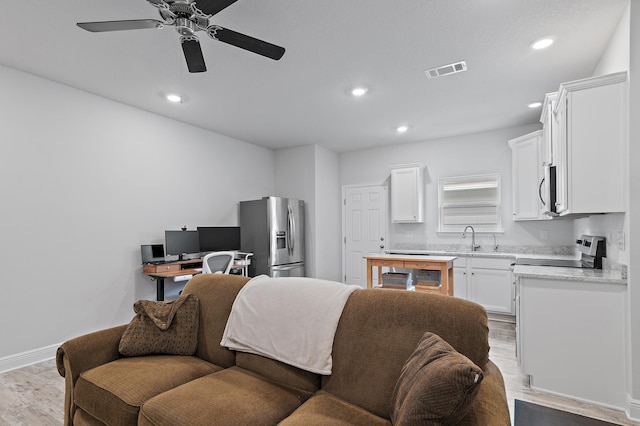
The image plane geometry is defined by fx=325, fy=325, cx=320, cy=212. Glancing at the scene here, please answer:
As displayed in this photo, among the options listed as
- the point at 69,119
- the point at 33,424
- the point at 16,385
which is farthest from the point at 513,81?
the point at 16,385

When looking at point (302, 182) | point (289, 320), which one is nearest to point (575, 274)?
point (289, 320)

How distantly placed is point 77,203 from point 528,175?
17.7 feet

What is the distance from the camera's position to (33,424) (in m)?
2.16

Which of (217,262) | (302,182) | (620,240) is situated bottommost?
(217,262)

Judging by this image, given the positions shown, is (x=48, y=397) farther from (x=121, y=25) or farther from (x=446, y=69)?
(x=446, y=69)

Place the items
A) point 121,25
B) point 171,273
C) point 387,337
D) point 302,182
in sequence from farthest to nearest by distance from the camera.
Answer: point 302,182 → point 171,273 → point 121,25 → point 387,337

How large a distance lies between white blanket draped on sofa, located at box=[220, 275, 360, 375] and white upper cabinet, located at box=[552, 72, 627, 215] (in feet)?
6.52

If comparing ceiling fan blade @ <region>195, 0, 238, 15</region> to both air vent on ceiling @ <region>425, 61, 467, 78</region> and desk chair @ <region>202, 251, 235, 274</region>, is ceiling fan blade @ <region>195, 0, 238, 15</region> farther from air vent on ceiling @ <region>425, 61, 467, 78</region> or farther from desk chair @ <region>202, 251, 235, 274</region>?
desk chair @ <region>202, 251, 235, 274</region>

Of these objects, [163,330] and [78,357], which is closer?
[78,357]

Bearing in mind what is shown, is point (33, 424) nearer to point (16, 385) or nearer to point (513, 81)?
point (16, 385)

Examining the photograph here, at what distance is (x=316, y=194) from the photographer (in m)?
5.93

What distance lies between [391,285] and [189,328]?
282 cm

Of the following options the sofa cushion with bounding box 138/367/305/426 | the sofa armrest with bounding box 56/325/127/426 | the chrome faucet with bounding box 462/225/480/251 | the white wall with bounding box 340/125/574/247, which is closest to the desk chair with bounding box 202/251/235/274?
the sofa armrest with bounding box 56/325/127/426

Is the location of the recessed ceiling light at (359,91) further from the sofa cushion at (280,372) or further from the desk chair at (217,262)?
the sofa cushion at (280,372)
